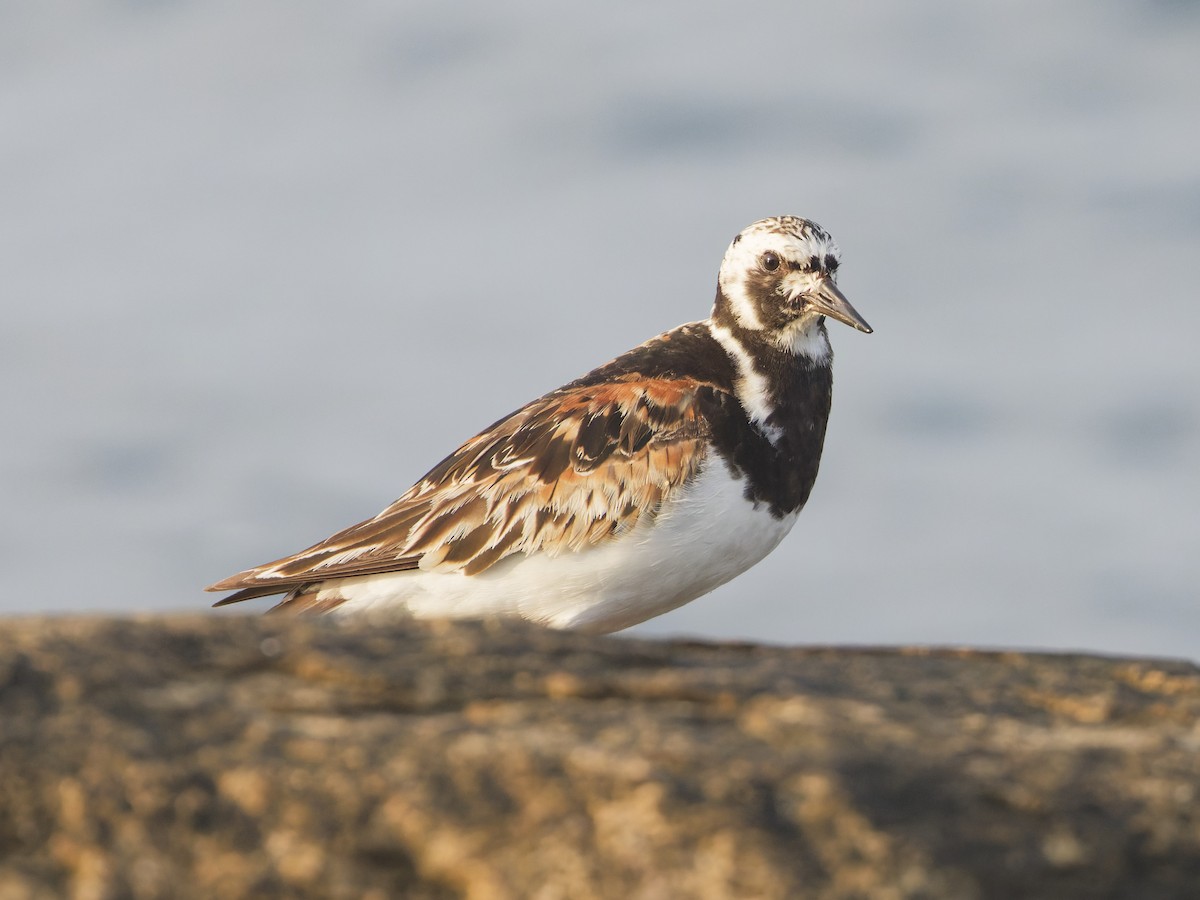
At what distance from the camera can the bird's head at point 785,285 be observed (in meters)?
9.41

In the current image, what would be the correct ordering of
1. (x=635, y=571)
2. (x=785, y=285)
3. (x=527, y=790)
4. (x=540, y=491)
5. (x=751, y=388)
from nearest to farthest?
(x=527, y=790) < (x=635, y=571) < (x=540, y=491) < (x=751, y=388) < (x=785, y=285)

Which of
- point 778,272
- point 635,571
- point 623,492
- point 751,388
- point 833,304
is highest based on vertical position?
point 778,272

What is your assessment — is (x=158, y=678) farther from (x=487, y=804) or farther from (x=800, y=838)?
(x=800, y=838)

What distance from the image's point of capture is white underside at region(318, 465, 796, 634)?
8.48 m

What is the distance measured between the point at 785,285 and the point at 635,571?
84.4 inches

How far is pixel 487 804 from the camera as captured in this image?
3.55 meters

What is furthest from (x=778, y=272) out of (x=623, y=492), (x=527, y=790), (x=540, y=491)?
(x=527, y=790)

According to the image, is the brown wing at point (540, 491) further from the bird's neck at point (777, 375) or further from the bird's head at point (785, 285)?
the bird's head at point (785, 285)

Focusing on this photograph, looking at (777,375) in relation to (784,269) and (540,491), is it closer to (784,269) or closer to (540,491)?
(784,269)

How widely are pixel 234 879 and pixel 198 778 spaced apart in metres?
0.26

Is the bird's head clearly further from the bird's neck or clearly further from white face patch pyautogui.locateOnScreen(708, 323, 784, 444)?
white face patch pyautogui.locateOnScreen(708, 323, 784, 444)

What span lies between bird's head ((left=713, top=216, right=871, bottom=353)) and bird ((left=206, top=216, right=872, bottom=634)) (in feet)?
0.04

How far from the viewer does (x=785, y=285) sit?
31.1 feet

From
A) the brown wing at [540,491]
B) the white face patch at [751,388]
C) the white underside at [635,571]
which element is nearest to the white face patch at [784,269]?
the white face patch at [751,388]
